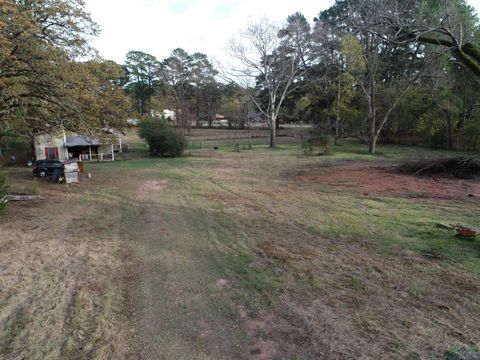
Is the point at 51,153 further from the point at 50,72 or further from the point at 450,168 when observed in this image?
A: the point at 450,168

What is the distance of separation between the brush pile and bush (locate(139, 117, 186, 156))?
61.6 feet

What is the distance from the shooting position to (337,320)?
4082 mm

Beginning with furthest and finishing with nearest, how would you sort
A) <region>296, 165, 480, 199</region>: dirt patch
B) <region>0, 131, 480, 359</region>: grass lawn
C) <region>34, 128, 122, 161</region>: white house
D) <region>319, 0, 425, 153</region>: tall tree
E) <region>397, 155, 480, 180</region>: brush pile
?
1. <region>34, 128, 122, 161</region>: white house
2. <region>319, 0, 425, 153</region>: tall tree
3. <region>397, 155, 480, 180</region>: brush pile
4. <region>296, 165, 480, 199</region>: dirt patch
5. <region>0, 131, 480, 359</region>: grass lawn

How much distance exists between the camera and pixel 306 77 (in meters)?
41.2

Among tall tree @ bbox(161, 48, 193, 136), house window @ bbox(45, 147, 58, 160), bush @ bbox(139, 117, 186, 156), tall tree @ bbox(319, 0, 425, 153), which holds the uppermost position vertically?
tall tree @ bbox(161, 48, 193, 136)

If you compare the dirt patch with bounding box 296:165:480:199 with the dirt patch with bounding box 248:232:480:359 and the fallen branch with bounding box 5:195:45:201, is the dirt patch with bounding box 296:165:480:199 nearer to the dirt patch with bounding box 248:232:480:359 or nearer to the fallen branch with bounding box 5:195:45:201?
the dirt patch with bounding box 248:232:480:359

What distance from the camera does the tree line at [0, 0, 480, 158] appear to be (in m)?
10.3

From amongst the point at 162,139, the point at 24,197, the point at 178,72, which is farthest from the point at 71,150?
the point at 178,72

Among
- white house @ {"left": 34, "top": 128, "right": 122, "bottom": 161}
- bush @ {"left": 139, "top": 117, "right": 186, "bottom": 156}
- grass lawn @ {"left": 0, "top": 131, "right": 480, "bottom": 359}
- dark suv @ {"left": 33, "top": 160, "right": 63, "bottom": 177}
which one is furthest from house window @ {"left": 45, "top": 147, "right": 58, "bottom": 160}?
grass lawn @ {"left": 0, "top": 131, "right": 480, "bottom": 359}

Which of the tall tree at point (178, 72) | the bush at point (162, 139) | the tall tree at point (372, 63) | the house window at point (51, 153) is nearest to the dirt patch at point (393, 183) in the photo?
the tall tree at point (372, 63)

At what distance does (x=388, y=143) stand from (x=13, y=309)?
123 ft

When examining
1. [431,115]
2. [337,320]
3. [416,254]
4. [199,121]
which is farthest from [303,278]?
[199,121]

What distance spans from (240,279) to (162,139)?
79.6ft

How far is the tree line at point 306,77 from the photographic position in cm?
1027
